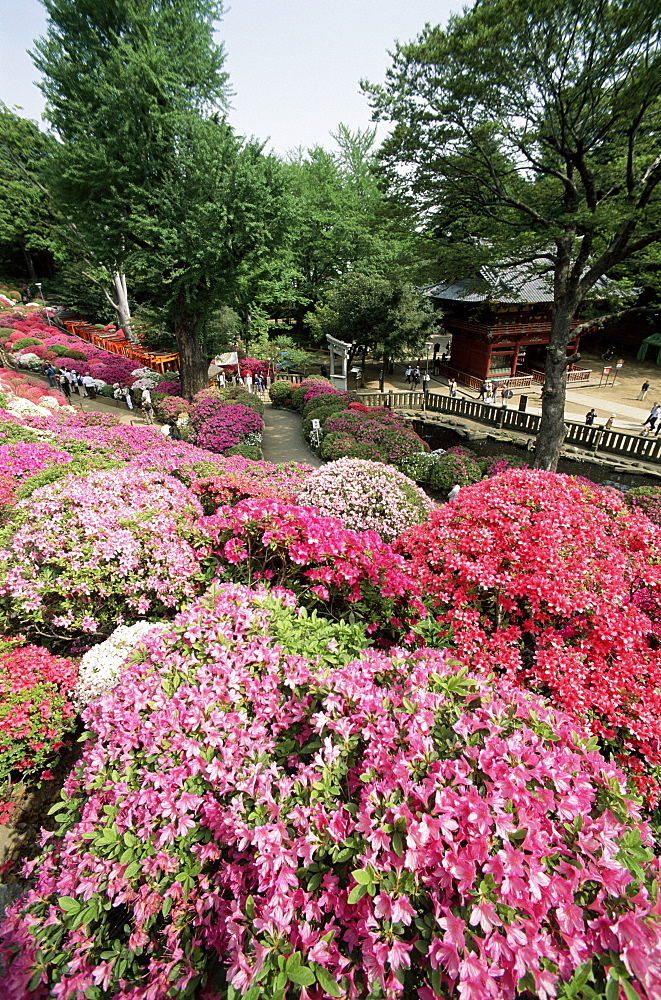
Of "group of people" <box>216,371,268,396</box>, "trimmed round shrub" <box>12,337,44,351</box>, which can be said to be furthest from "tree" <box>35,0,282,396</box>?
"trimmed round shrub" <box>12,337,44,351</box>

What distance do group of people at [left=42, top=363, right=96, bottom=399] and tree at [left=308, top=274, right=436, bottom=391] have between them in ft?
41.7

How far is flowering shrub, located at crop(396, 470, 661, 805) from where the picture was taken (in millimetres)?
2736

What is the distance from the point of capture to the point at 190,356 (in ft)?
56.0

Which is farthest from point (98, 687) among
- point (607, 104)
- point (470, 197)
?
point (470, 197)

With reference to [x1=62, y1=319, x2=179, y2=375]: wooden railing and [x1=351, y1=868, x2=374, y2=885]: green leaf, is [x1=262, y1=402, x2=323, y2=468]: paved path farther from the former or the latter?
[x1=351, y1=868, x2=374, y2=885]: green leaf

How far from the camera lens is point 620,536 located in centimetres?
394

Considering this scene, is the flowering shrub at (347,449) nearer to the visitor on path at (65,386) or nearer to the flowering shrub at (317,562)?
the flowering shrub at (317,562)

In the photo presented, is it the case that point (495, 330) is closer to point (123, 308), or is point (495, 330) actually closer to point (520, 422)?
point (520, 422)

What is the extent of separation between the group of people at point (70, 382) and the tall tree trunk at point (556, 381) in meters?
18.4

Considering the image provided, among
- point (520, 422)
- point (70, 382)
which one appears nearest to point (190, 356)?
point (70, 382)

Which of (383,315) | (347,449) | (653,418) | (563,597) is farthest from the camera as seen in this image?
(383,315)

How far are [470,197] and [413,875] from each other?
1343 centimetres

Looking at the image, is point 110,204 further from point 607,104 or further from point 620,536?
point 620,536

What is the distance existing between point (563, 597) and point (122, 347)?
3068 centimetres
